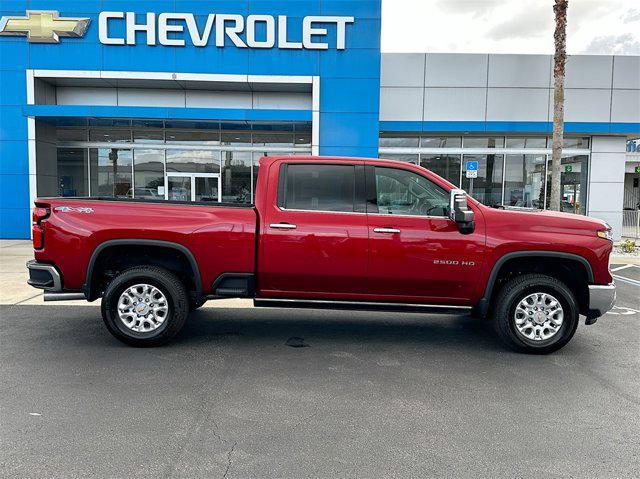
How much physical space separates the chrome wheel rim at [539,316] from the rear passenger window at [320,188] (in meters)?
2.12

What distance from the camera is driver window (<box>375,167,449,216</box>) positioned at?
522 centimetres

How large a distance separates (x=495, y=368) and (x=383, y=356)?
3.67ft

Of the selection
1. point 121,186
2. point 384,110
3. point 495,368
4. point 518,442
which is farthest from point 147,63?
point 518,442

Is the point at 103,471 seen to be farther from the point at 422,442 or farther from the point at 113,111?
the point at 113,111

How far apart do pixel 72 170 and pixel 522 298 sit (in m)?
16.8

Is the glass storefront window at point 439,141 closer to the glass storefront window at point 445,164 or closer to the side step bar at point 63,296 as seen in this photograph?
the glass storefront window at point 445,164

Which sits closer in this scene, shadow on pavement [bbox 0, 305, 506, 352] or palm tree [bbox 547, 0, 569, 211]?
shadow on pavement [bbox 0, 305, 506, 352]

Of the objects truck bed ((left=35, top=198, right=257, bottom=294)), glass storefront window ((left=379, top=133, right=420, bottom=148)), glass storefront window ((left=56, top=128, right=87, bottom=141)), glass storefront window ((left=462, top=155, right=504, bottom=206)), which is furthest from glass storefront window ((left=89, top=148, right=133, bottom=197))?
truck bed ((left=35, top=198, right=257, bottom=294))

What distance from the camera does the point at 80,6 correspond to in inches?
592

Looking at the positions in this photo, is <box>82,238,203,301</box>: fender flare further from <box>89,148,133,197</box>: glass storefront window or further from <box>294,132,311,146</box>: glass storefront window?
<box>89,148,133,197</box>: glass storefront window

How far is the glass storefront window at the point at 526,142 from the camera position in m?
17.5

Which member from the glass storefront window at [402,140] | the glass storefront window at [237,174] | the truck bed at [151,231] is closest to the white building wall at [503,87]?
the glass storefront window at [402,140]

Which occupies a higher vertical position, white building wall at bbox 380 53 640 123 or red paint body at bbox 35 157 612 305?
white building wall at bbox 380 53 640 123

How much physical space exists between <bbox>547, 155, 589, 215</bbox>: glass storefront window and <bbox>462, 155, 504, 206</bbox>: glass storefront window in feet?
6.18
